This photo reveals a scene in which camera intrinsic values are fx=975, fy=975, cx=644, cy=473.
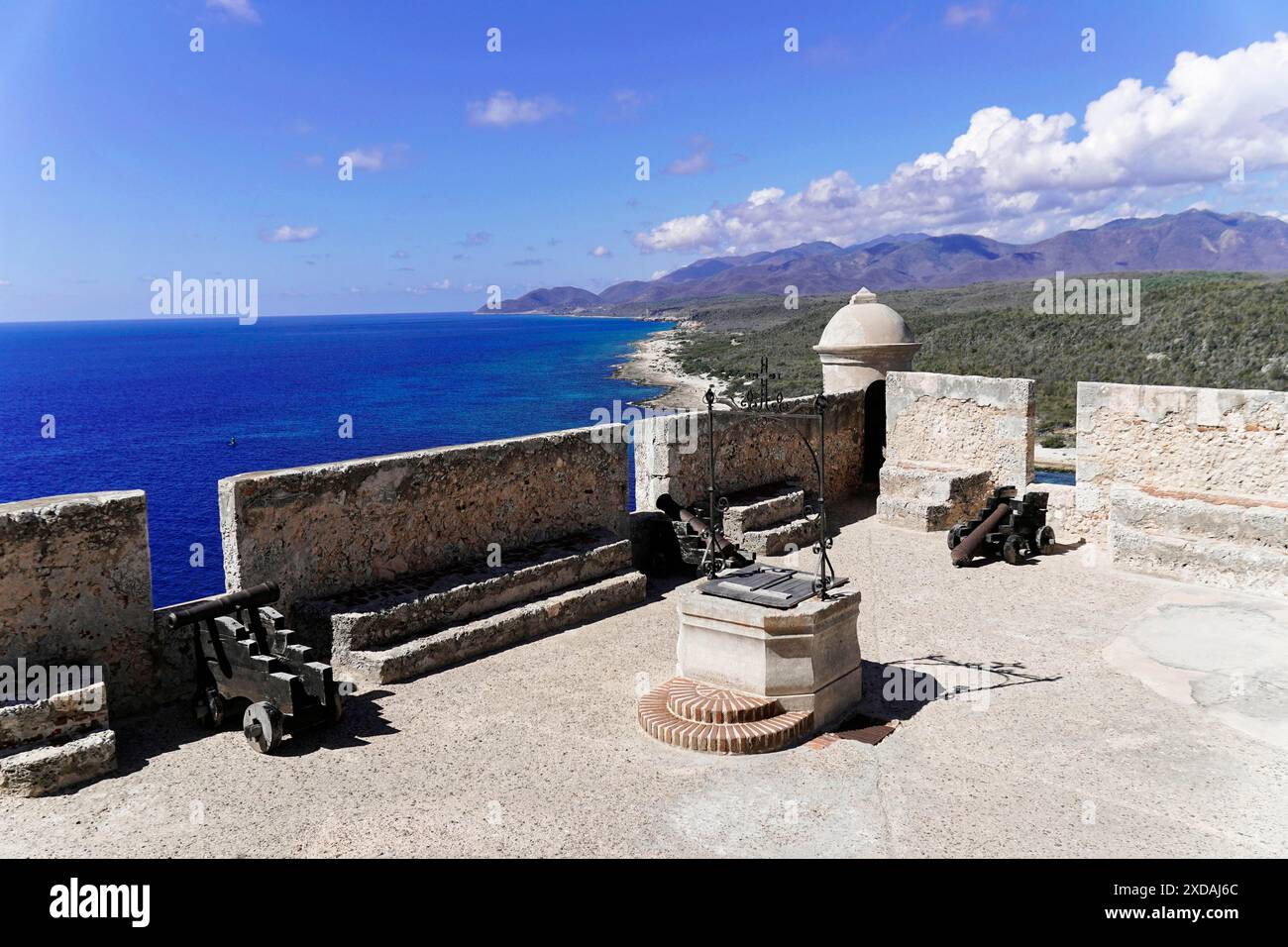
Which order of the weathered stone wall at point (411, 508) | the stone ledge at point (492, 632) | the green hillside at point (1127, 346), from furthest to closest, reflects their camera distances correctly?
the green hillside at point (1127, 346) → the weathered stone wall at point (411, 508) → the stone ledge at point (492, 632)

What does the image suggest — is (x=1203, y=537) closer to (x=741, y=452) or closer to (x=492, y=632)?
(x=741, y=452)

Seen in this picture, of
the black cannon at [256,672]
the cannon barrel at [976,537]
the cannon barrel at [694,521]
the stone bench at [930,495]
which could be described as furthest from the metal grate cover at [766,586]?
the stone bench at [930,495]

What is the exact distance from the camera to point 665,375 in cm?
8412

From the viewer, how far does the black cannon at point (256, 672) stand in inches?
238

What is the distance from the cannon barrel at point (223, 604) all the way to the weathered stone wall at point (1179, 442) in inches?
331

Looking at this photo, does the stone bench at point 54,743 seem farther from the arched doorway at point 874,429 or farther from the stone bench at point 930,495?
the arched doorway at point 874,429

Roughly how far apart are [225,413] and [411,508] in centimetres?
7171

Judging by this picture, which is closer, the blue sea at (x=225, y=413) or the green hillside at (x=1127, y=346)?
the green hillside at (x=1127, y=346)

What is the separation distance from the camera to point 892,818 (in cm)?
511

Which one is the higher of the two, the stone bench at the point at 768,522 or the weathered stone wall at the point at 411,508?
the weathered stone wall at the point at 411,508

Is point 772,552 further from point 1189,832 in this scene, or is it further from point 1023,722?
point 1189,832

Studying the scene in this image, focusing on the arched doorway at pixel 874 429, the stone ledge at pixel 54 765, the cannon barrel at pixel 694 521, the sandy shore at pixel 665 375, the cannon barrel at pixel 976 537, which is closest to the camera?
the stone ledge at pixel 54 765

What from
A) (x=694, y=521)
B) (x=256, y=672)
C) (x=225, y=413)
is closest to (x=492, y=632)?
(x=256, y=672)

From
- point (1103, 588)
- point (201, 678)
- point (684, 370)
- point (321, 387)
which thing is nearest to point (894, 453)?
point (1103, 588)
